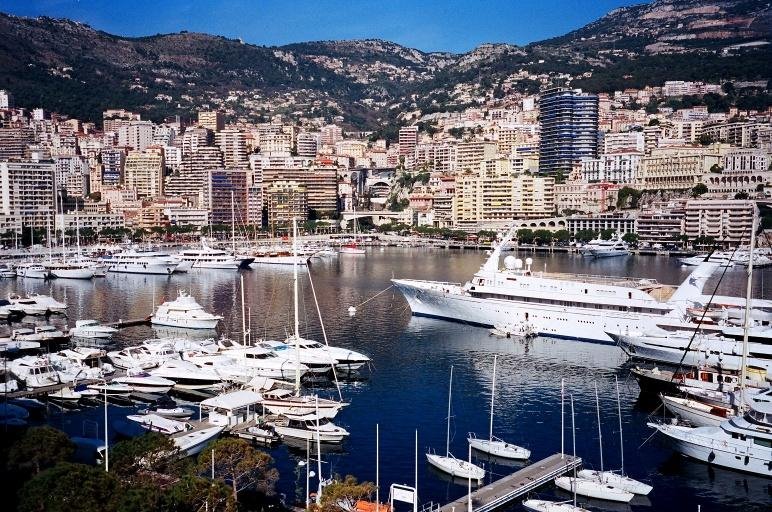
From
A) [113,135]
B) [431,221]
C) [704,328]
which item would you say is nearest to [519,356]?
[704,328]

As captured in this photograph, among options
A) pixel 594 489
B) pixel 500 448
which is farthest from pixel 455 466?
pixel 594 489

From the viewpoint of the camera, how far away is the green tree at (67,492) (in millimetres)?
11297

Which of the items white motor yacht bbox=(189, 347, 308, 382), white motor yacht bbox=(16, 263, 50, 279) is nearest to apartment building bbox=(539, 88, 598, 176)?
white motor yacht bbox=(16, 263, 50, 279)

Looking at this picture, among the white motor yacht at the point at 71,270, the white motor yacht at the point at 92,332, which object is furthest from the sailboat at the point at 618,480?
the white motor yacht at the point at 71,270

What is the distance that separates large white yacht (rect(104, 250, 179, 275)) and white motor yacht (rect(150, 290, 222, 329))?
22295 mm

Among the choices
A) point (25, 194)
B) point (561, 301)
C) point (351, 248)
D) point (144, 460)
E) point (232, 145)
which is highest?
point (232, 145)

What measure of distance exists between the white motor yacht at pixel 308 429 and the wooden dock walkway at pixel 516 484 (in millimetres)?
3911

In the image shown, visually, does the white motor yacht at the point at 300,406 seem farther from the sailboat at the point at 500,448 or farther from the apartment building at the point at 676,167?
the apartment building at the point at 676,167

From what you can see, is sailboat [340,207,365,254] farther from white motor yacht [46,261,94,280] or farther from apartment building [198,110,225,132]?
apartment building [198,110,225,132]

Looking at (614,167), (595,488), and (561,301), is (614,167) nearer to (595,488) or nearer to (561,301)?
(561,301)

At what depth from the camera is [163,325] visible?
32406 millimetres

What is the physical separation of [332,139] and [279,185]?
138 feet

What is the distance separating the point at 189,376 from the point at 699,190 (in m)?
65.8

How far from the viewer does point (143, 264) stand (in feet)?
179
